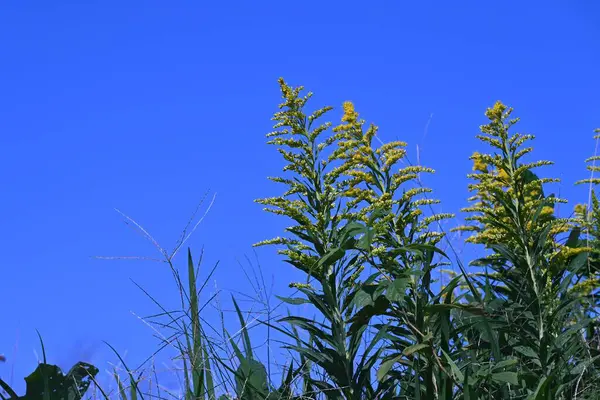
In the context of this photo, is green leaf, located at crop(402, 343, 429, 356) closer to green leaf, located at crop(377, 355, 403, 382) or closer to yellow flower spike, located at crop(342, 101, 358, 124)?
green leaf, located at crop(377, 355, 403, 382)

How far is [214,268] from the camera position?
476 cm

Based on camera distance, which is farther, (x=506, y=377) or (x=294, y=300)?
(x=294, y=300)

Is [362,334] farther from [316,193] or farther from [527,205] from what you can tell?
[527,205]

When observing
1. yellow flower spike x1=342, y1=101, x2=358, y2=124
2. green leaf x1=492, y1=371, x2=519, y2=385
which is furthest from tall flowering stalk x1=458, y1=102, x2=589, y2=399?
yellow flower spike x1=342, y1=101, x2=358, y2=124

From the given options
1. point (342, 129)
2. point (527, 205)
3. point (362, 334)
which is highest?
point (342, 129)

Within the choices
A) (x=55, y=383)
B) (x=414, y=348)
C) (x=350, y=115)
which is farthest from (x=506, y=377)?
(x=55, y=383)

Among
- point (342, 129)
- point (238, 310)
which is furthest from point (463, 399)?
point (342, 129)

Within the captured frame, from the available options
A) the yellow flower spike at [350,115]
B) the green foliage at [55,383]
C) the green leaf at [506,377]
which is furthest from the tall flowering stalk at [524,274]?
the green foliage at [55,383]

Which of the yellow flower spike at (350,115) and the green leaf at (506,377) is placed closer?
the green leaf at (506,377)

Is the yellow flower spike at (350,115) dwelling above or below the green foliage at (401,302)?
above

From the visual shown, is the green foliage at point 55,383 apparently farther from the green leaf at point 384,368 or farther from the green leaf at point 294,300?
the green leaf at point 384,368

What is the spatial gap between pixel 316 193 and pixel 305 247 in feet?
1.34

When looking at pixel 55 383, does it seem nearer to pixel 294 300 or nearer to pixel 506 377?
pixel 294 300

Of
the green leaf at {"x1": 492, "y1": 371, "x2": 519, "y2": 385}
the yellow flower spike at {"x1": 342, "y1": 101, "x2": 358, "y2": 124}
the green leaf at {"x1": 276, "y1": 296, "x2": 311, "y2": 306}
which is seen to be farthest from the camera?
the yellow flower spike at {"x1": 342, "y1": 101, "x2": 358, "y2": 124}
